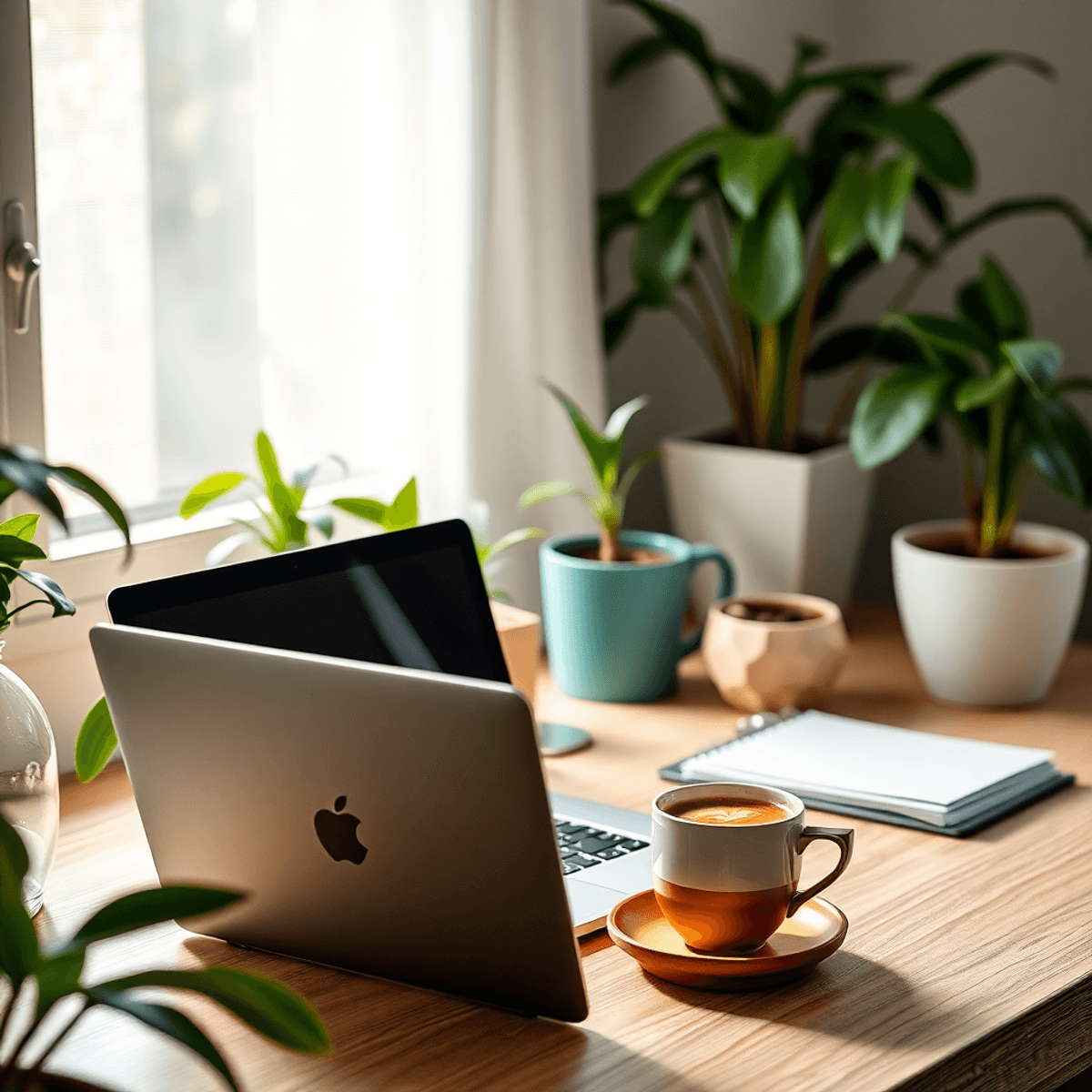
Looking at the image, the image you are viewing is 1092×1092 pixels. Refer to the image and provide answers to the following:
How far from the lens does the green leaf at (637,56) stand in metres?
1.88

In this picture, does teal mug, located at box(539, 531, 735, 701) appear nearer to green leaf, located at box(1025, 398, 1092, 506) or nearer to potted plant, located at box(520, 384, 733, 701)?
potted plant, located at box(520, 384, 733, 701)

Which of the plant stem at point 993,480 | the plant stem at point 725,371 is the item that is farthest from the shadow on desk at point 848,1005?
the plant stem at point 725,371

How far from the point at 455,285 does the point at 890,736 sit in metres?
0.68

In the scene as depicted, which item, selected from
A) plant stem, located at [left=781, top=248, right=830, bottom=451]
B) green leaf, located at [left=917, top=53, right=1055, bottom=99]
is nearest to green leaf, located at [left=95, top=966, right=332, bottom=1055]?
plant stem, located at [left=781, top=248, right=830, bottom=451]

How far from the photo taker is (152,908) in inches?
24.2

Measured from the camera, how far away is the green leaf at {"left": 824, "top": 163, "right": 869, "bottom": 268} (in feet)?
5.07

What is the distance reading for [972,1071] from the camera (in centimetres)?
86

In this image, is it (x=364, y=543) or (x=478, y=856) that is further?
(x=364, y=543)

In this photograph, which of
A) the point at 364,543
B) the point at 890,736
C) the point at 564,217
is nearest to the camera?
the point at 364,543

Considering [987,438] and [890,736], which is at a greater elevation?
[987,438]

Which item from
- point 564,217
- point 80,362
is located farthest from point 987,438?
point 80,362

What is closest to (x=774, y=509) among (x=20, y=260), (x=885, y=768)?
(x=885, y=768)

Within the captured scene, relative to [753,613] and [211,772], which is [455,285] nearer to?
[753,613]

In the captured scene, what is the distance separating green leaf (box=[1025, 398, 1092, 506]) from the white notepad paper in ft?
0.94
